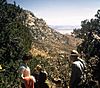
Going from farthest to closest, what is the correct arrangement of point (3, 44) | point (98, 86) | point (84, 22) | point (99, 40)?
1. point (84, 22)
2. point (99, 40)
3. point (3, 44)
4. point (98, 86)

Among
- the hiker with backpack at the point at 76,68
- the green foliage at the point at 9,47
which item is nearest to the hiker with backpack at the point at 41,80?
the green foliage at the point at 9,47

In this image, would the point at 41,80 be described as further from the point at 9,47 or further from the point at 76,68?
the point at 76,68

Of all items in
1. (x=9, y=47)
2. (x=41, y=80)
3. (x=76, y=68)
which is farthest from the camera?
(x=9, y=47)

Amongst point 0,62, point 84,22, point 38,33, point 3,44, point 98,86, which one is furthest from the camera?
point 84,22

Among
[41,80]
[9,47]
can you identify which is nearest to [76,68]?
[41,80]

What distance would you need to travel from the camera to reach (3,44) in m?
22.7

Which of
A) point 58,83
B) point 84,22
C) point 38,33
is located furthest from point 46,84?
point 84,22

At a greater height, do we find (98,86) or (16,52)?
(16,52)

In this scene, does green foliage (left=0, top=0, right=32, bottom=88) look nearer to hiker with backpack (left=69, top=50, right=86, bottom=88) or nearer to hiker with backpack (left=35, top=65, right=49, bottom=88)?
hiker with backpack (left=35, top=65, right=49, bottom=88)

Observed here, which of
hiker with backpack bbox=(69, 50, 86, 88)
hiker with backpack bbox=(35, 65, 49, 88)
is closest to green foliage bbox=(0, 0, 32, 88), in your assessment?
hiker with backpack bbox=(35, 65, 49, 88)

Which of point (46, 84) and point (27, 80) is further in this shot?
point (46, 84)

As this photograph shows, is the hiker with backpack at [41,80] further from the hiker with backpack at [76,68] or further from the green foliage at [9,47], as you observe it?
the hiker with backpack at [76,68]

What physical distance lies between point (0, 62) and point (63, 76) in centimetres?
581

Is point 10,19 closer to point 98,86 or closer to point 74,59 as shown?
point 98,86
